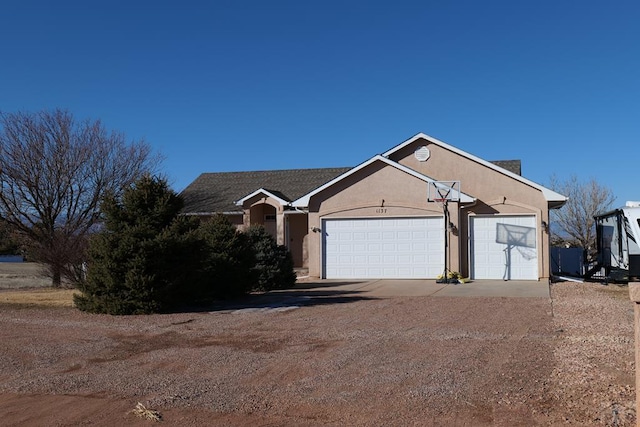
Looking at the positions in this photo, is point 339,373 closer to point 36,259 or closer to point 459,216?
point 459,216

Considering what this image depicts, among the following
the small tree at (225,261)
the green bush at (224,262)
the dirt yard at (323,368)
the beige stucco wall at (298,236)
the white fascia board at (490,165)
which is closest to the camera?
the dirt yard at (323,368)

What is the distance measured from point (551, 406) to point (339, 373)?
254 centimetres

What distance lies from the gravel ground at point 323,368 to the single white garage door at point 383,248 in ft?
28.9

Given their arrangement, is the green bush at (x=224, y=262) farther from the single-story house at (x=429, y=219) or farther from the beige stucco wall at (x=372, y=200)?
the single-story house at (x=429, y=219)

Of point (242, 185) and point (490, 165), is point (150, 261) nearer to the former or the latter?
point (490, 165)

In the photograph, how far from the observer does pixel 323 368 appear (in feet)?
26.0

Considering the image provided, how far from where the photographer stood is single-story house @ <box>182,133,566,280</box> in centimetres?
2162

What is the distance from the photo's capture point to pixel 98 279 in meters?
13.4

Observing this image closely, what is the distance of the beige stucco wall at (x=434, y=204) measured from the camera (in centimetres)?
2165

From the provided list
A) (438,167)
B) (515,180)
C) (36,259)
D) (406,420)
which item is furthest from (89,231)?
(406,420)

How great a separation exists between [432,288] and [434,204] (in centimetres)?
412

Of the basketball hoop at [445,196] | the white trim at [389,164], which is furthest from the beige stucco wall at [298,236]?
the basketball hoop at [445,196]

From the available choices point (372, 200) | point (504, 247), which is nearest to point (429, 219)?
point (372, 200)

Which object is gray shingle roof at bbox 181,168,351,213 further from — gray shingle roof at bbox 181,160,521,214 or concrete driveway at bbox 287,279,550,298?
concrete driveway at bbox 287,279,550,298
